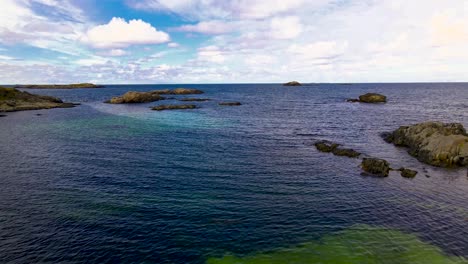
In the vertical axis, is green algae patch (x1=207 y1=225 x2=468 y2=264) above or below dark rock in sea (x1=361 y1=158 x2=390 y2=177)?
below

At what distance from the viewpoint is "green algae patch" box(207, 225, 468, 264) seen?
20516 mm

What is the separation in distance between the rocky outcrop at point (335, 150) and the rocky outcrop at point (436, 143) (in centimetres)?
953

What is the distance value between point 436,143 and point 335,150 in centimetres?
1474

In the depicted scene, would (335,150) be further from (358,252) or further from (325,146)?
(358,252)

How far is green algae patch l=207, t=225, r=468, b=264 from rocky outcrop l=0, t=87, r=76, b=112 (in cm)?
11507

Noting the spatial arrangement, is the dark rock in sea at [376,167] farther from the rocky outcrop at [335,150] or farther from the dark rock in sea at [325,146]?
the dark rock in sea at [325,146]

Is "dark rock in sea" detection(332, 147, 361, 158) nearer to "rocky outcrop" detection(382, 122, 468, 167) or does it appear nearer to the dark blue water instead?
the dark blue water

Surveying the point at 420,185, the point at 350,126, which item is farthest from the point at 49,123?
the point at 420,185

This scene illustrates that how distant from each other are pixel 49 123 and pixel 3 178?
47278mm

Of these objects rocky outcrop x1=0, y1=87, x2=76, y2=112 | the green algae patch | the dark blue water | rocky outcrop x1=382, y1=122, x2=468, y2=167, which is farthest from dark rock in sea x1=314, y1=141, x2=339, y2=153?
rocky outcrop x1=0, y1=87, x2=76, y2=112

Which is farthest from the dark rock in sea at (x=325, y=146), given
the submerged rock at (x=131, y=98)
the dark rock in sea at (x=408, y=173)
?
the submerged rock at (x=131, y=98)

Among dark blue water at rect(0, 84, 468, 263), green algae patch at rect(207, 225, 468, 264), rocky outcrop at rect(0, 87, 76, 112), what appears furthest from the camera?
rocky outcrop at rect(0, 87, 76, 112)

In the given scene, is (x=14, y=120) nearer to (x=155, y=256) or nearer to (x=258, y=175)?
(x=258, y=175)

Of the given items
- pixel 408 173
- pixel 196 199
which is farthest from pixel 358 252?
pixel 408 173
